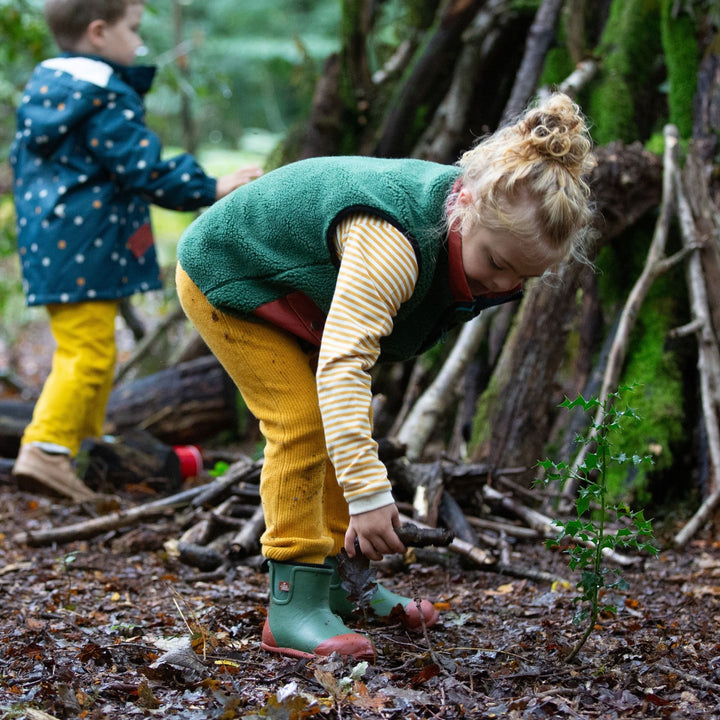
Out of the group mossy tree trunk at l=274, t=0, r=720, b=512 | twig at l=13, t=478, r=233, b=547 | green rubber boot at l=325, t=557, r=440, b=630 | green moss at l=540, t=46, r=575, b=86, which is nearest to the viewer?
green rubber boot at l=325, t=557, r=440, b=630

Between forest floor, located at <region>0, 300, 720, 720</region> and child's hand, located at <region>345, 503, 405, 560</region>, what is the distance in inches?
11.6

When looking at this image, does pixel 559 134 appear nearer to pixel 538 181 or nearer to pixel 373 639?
pixel 538 181

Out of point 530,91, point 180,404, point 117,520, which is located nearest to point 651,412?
point 530,91

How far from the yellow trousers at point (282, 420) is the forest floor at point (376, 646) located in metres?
0.31

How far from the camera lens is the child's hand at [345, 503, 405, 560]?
1.74 metres

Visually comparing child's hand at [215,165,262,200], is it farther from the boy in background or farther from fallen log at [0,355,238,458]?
fallen log at [0,355,238,458]

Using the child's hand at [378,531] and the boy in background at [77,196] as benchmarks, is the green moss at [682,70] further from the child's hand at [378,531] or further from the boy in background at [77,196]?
the child's hand at [378,531]

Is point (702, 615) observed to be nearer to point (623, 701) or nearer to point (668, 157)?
point (623, 701)

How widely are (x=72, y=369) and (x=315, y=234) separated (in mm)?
→ 2081

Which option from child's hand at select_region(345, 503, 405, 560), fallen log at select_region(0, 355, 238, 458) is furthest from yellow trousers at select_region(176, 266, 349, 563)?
fallen log at select_region(0, 355, 238, 458)

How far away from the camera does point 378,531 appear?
175cm

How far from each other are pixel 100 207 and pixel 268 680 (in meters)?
2.54

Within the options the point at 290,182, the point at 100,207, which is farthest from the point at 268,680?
the point at 100,207

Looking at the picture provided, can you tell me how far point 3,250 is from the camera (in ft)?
19.0
